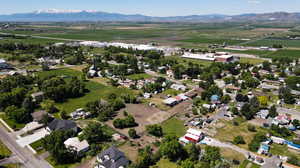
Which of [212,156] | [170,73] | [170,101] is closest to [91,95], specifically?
[170,101]

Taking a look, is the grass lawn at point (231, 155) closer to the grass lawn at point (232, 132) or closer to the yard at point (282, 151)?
the grass lawn at point (232, 132)

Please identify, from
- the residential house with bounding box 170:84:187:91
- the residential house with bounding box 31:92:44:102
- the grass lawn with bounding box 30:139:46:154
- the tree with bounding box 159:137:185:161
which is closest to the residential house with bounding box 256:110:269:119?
the residential house with bounding box 170:84:187:91

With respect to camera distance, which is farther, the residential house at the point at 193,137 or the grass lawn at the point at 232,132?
the grass lawn at the point at 232,132

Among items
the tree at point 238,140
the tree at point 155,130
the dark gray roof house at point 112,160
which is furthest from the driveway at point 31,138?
the tree at point 238,140

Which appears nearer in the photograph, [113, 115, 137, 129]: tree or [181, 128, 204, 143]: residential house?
[181, 128, 204, 143]: residential house

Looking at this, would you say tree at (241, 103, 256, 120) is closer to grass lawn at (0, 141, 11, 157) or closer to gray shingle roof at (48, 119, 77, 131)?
gray shingle roof at (48, 119, 77, 131)

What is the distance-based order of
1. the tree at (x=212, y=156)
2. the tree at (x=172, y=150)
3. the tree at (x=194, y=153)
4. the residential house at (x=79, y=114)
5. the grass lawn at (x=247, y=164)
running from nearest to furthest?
the tree at (x=212, y=156), the grass lawn at (x=247, y=164), the tree at (x=194, y=153), the tree at (x=172, y=150), the residential house at (x=79, y=114)
